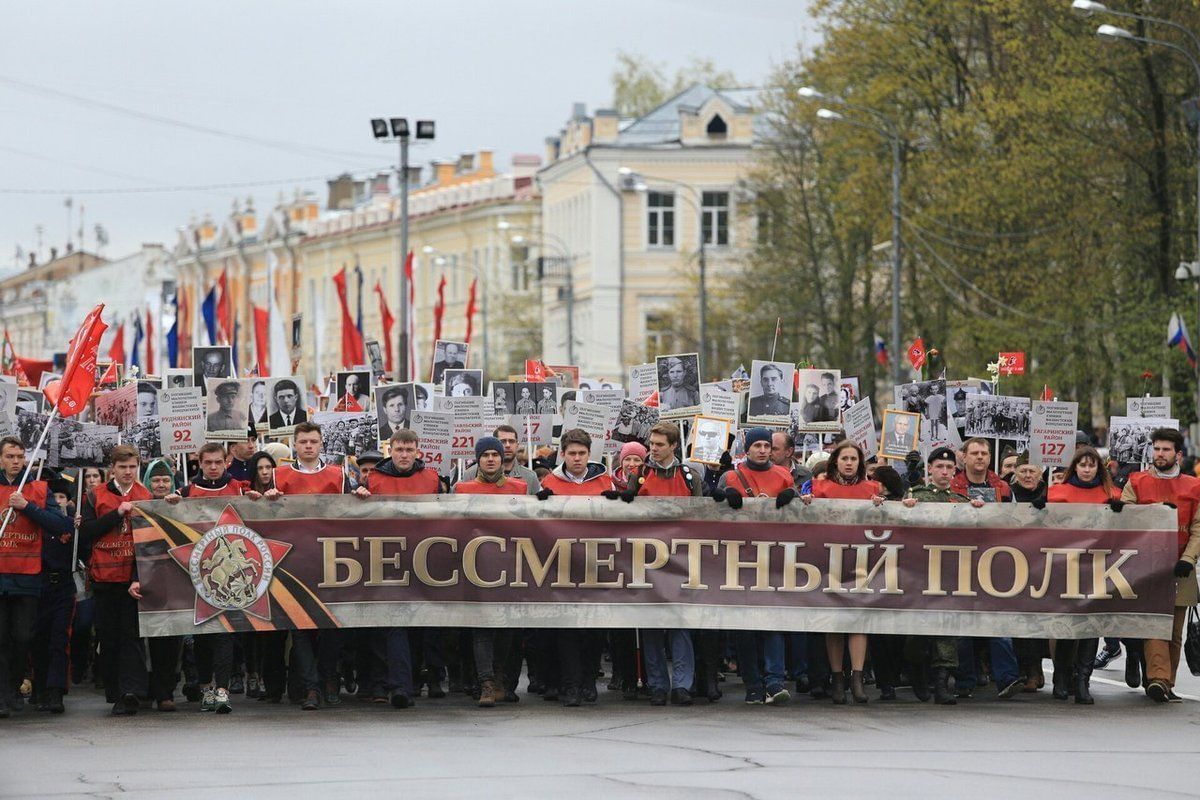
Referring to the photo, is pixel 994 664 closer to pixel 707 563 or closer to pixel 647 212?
pixel 707 563

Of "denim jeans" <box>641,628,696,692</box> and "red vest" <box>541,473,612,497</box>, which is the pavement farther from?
"red vest" <box>541,473,612,497</box>

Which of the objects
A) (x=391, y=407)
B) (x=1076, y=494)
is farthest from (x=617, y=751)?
(x=391, y=407)

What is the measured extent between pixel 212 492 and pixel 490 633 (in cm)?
193

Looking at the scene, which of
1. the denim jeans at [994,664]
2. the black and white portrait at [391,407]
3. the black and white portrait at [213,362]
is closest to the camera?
the denim jeans at [994,664]

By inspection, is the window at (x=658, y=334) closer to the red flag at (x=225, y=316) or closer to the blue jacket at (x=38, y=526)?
the red flag at (x=225, y=316)

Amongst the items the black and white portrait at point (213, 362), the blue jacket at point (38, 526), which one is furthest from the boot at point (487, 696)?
the black and white portrait at point (213, 362)

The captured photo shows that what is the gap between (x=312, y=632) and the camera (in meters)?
14.5

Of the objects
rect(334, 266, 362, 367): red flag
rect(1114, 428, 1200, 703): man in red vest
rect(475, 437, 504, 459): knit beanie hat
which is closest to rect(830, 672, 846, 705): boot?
rect(1114, 428, 1200, 703): man in red vest

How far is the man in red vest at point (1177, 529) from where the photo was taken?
14500 millimetres

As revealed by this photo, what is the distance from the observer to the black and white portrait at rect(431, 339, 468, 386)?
2361cm

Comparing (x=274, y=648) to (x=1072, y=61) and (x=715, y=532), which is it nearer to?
(x=715, y=532)

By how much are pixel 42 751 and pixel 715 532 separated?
4470mm

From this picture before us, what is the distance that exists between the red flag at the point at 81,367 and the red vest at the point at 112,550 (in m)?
1.21

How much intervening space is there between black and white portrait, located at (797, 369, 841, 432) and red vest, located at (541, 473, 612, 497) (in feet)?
15.8
